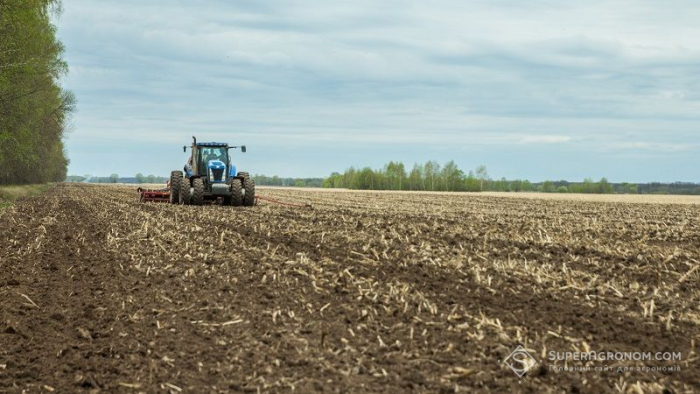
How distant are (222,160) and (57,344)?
20.0 metres

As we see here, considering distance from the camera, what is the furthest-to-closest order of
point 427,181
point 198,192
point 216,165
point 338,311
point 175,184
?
point 427,181, point 175,184, point 216,165, point 198,192, point 338,311

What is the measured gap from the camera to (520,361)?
245 inches

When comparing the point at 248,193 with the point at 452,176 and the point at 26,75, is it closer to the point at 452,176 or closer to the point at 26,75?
the point at 26,75

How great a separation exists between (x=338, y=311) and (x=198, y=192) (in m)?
19.3

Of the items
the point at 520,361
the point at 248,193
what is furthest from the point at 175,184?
the point at 520,361

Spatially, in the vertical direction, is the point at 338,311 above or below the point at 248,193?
below

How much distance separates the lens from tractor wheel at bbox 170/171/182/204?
2752cm

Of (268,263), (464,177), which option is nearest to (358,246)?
(268,263)

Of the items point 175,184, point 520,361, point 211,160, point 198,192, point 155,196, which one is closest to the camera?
point 520,361

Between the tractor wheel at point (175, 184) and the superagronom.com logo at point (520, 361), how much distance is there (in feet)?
74.7

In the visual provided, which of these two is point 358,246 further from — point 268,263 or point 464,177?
point 464,177

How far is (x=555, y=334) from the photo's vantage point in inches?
276

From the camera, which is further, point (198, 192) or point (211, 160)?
point (211, 160)

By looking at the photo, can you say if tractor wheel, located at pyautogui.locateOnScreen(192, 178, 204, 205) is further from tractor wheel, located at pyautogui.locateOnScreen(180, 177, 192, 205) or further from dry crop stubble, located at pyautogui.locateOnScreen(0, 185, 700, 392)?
dry crop stubble, located at pyautogui.locateOnScreen(0, 185, 700, 392)
